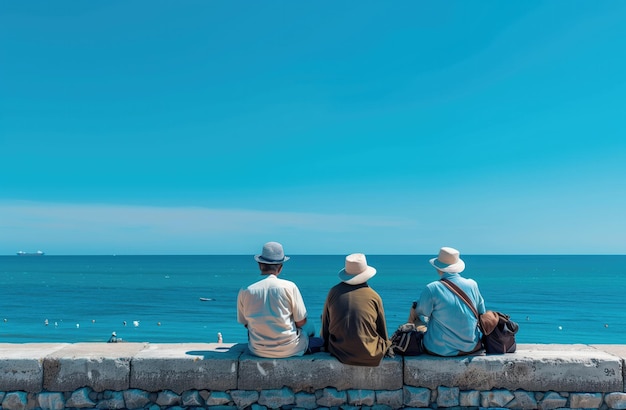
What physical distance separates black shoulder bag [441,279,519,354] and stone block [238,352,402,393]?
827 mm

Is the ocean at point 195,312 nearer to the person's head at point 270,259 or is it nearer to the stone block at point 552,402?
the person's head at point 270,259

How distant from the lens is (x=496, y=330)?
16.0 ft

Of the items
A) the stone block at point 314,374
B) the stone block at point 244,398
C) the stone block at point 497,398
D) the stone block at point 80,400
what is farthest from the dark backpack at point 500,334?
the stone block at point 80,400

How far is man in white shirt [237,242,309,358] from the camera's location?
4.78m

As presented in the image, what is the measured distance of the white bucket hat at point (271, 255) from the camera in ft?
16.3

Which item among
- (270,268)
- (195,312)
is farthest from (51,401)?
(195,312)

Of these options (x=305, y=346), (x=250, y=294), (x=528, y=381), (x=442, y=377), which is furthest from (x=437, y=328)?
(x=250, y=294)

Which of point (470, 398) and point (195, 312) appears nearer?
point (470, 398)

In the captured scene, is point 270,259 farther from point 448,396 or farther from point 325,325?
point 448,396

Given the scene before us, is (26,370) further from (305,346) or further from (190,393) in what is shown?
(305,346)

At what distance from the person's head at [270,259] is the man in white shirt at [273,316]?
1cm

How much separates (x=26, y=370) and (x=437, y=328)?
378 cm

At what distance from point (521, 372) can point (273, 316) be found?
229 cm

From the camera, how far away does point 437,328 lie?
4.87 meters
